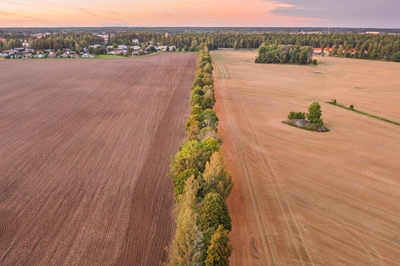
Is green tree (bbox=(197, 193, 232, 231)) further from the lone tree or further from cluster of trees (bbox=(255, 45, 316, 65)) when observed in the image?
cluster of trees (bbox=(255, 45, 316, 65))

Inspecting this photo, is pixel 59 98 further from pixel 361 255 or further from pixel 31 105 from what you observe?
pixel 361 255

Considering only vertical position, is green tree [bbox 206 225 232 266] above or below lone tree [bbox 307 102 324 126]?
below

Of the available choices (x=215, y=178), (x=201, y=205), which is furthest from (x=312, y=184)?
(x=201, y=205)

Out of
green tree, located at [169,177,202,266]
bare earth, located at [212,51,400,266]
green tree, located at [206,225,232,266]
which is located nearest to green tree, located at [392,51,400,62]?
bare earth, located at [212,51,400,266]

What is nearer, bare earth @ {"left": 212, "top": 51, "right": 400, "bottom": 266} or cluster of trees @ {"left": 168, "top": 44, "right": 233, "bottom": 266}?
cluster of trees @ {"left": 168, "top": 44, "right": 233, "bottom": 266}

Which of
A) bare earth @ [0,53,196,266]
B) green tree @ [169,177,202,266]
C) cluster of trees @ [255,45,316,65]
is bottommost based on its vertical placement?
bare earth @ [0,53,196,266]

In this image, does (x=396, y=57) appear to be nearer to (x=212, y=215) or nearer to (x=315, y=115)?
(x=315, y=115)

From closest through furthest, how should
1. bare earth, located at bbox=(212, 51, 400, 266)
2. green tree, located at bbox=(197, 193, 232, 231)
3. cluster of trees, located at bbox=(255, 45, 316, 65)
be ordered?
green tree, located at bbox=(197, 193, 232, 231) → bare earth, located at bbox=(212, 51, 400, 266) → cluster of trees, located at bbox=(255, 45, 316, 65)
